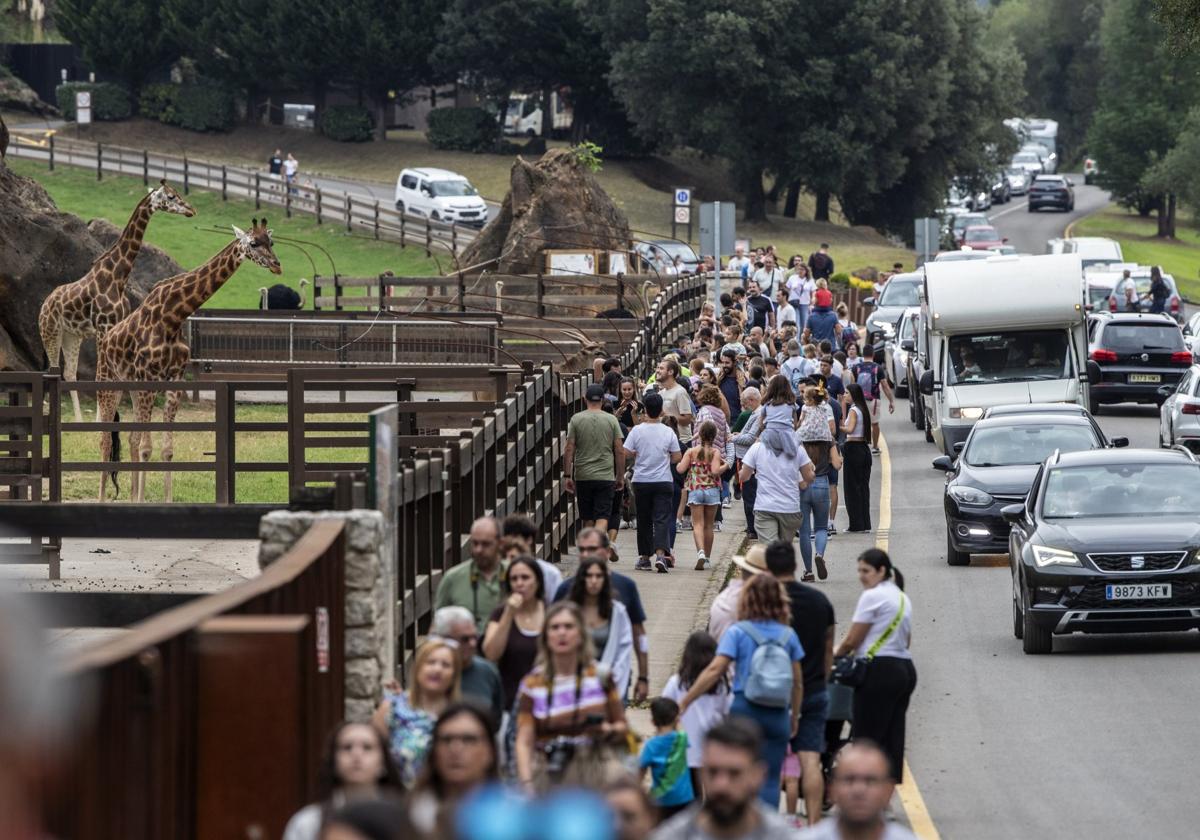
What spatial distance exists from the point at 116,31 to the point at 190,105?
4.35m

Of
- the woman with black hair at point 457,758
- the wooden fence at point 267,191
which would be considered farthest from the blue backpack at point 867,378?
the wooden fence at point 267,191

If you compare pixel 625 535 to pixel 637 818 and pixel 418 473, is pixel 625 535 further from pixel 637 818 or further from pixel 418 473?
pixel 637 818

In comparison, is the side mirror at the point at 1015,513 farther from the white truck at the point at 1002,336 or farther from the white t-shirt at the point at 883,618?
the white truck at the point at 1002,336

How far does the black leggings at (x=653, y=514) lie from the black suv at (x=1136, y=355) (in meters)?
17.9

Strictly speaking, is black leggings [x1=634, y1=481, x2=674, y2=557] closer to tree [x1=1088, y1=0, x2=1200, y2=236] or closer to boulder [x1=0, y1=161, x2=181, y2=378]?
boulder [x1=0, y1=161, x2=181, y2=378]

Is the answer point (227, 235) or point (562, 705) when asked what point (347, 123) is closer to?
point (227, 235)

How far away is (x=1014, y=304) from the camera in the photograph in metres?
29.0

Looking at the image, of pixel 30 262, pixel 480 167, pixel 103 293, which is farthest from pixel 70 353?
pixel 480 167

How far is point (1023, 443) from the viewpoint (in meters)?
23.0

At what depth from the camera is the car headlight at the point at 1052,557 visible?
16.2m

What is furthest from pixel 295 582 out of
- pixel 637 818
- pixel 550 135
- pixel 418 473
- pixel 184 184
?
pixel 550 135

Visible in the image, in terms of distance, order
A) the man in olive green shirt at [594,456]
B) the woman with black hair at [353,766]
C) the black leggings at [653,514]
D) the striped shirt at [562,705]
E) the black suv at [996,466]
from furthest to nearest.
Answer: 1. the black suv at [996,466]
2. the black leggings at [653,514]
3. the man in olive green shirt at [594,456]
4. the striped shirt at [562,705]
5. the woman with black hair at [353,766]

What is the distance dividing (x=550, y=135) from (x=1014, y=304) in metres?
69.5

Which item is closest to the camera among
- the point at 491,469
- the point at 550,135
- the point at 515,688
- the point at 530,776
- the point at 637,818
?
the point at 637,818
